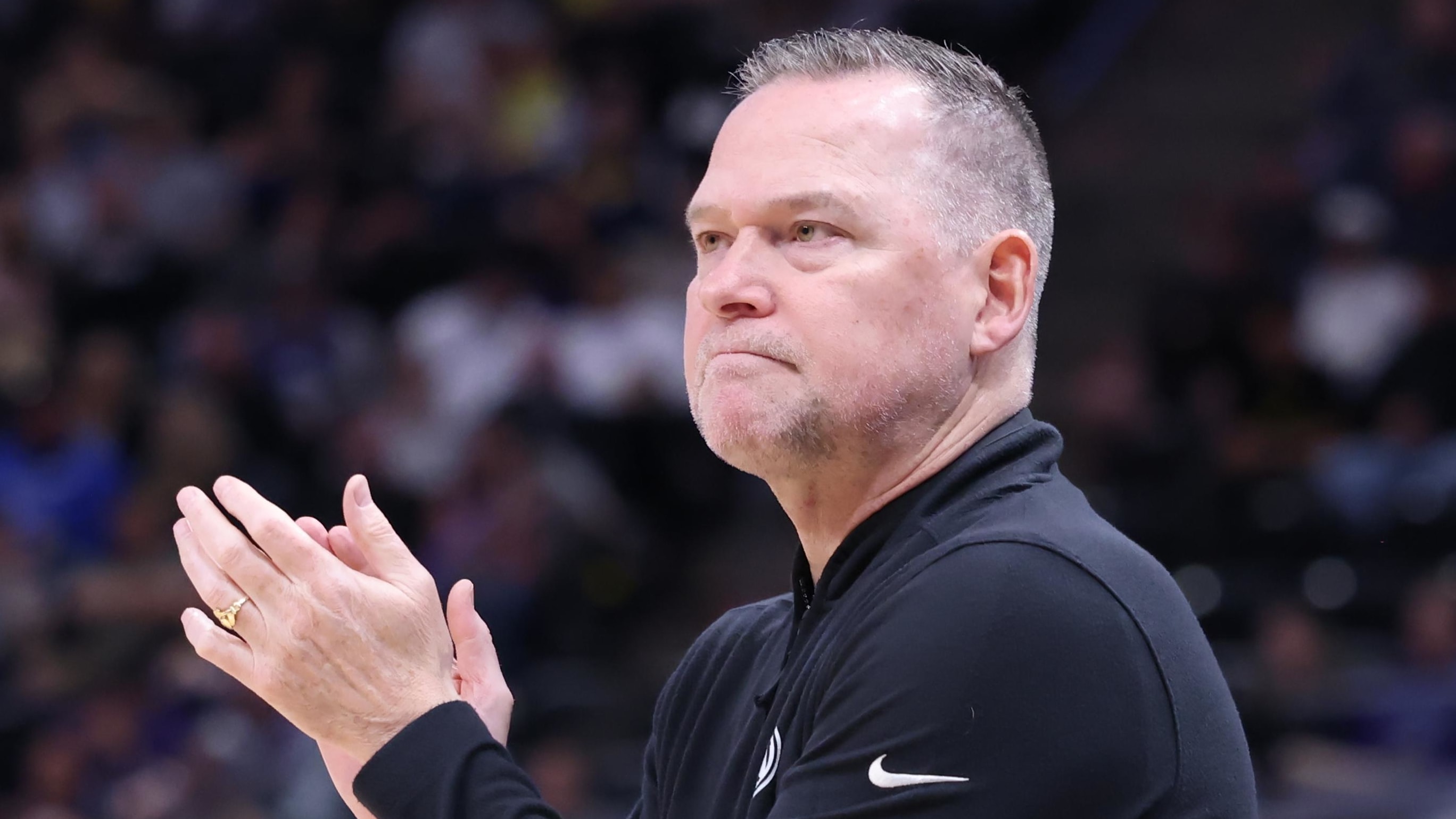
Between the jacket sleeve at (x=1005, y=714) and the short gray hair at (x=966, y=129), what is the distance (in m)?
0.51

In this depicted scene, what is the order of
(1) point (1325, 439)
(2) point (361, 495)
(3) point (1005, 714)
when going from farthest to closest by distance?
1. (1) point (1325, 439)
2. (2) point (361, 495)
3. (3) point (1005, 714)

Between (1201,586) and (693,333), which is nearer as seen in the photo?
(693,333)

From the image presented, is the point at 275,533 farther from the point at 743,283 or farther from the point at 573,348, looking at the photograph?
the point at 573,348

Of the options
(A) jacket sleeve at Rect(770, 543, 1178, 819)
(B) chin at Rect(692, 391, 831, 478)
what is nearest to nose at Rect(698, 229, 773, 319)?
(B) chin at Rect(692, 391, 831, 478)

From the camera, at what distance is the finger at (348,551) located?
81.0 inches

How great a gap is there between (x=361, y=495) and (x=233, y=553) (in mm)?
168

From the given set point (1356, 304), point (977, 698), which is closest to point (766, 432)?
point (977, 698)

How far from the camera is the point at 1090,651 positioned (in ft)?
5.90

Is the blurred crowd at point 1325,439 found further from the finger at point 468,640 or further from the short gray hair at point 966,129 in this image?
the finger at point 468,640

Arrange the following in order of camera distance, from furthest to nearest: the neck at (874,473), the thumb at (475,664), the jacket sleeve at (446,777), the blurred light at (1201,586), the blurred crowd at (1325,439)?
1. the blurred light at (1201,586)
2. the blurred crowd at (1325,439)
3. the thumb at (475,664)
4. the neck at (874,473)
5. the jacket sleeve at (446,777)

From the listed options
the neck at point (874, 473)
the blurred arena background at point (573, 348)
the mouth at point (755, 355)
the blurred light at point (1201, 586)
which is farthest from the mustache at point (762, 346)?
the blurred light at point (1201, 586)

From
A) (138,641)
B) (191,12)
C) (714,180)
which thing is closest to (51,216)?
(191,12)

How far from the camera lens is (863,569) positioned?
2152mm

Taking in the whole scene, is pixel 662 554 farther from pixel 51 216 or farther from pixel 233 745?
pixel 51 216
